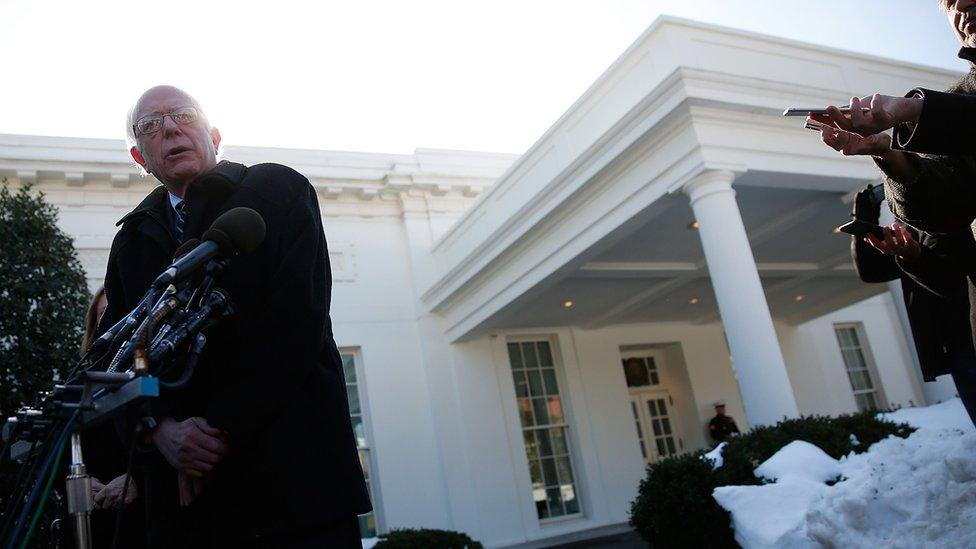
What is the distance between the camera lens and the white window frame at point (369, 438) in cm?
1199

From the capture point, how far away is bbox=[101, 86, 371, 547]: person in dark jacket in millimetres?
1715

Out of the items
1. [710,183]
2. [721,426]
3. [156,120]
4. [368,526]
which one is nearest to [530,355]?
[721,426]

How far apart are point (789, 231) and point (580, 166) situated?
401cm

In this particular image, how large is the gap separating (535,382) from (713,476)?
905 cm

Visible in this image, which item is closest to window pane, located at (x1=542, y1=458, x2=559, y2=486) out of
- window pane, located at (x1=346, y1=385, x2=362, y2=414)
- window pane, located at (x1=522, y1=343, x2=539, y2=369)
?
window pane, located at (x1=522, y1=343, x2=539, y2=369)

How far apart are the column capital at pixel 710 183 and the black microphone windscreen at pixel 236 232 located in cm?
667

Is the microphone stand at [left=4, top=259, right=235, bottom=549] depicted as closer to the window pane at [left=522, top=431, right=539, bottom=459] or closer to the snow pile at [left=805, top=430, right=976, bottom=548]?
the snow pile at [left=805, top=430, right=976, bottom=548]

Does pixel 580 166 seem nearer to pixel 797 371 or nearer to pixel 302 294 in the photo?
pixel 302 294

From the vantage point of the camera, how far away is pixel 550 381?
1451cm

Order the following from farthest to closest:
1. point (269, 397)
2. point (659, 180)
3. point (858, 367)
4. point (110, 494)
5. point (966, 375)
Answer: point (858, 367) < point (659, 180) < point (966, 375) < point (110, 494) < point (269, 397)

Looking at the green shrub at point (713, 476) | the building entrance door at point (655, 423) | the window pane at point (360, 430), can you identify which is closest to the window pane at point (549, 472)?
the building entrance door at point (655, 423)

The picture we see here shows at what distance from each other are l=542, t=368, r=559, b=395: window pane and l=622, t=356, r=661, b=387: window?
1965 millimetres

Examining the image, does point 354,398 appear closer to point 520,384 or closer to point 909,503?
point 520,384

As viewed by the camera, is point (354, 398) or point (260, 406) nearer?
point (260, 406)
